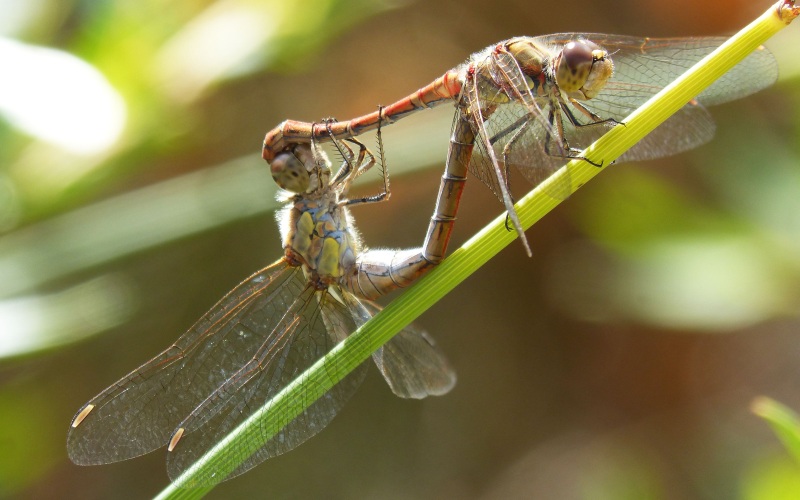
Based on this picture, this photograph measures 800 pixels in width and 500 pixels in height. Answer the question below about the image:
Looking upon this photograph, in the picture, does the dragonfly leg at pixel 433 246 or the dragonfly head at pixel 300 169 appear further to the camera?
the dragonfly head at pixel 300 169

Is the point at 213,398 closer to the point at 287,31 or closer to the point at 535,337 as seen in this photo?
the point at 287,31

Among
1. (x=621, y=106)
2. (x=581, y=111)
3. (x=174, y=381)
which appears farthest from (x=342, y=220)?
(x=621, y=106)

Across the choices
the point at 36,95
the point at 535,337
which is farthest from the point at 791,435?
the point at 36,95

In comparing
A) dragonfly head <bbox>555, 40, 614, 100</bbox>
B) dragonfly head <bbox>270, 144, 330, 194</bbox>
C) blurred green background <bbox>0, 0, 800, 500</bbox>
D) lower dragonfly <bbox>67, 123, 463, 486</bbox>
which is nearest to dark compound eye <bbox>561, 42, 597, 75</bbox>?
dragonfly head <bbox>555, 40, 614, 100</bbox>

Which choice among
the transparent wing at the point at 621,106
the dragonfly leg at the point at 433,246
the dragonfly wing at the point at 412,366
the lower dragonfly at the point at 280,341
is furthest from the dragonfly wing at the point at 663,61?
the dragonfly wing at the point at 412,366

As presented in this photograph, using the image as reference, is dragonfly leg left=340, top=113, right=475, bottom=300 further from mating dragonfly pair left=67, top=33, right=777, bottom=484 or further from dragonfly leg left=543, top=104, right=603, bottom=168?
dragonfly leg left=543, top=104, right=603, bottom=168

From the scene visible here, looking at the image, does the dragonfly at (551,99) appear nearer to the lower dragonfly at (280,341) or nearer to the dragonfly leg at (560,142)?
the dragonfly leg at (560,142)

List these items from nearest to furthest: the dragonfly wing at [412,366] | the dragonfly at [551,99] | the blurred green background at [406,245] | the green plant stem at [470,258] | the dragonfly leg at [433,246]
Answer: the green plant stem at [470,258] < the dragonfly at [551,99] < the dragonfly leg at [433,246] < the dragonfly wing at [412,366] < the blurred green background at [406,245]
